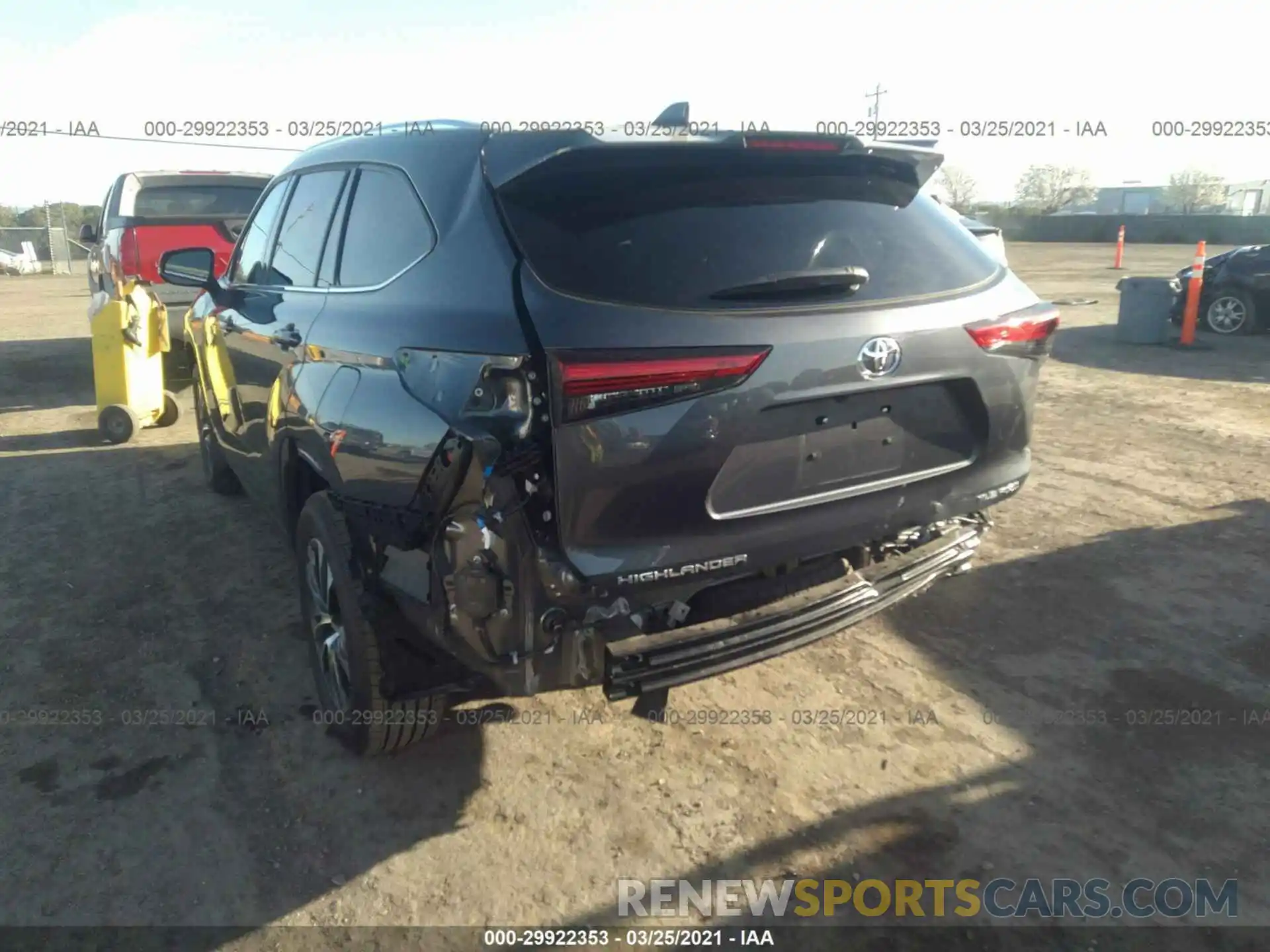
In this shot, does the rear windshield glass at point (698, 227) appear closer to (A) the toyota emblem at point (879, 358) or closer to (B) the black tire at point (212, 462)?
(A) the toyota emblem at point (879, 358)

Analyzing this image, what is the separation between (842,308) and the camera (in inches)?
104

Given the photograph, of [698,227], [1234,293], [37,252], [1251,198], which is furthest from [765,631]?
[1251,198]

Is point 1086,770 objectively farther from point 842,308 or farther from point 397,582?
point 397,582

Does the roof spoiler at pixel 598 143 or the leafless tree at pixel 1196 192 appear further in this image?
the leafless tree at pixel 1196 192

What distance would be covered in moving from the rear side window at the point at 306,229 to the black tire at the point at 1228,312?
12079mm

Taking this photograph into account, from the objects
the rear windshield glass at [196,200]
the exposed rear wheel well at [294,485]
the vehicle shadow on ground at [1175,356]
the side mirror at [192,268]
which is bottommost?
the vehicle shadow on ground at [1175,356]

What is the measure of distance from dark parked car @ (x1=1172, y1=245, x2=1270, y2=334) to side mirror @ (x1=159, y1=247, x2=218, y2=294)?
36.6 feet

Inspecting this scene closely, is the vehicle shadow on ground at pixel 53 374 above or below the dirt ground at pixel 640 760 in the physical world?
above

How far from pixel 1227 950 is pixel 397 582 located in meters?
2.36

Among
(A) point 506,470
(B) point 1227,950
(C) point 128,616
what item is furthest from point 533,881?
(C) point 128,616

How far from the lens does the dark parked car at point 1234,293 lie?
1195 cm

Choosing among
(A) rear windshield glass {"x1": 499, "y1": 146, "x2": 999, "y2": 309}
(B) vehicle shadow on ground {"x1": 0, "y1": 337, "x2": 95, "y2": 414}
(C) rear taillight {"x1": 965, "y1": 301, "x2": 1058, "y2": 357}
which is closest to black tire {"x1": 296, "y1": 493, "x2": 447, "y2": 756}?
(A) rear windshield glass {"x1": 499, "y1": 146, "x2": 999, "y2": 309}

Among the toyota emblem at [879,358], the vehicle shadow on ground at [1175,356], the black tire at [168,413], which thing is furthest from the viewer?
the vehicle shadow on ground at [1175,356]

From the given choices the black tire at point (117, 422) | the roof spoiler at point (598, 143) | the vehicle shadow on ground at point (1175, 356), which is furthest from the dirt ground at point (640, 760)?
the vehicle shadow on ground at point (1175, 356)
